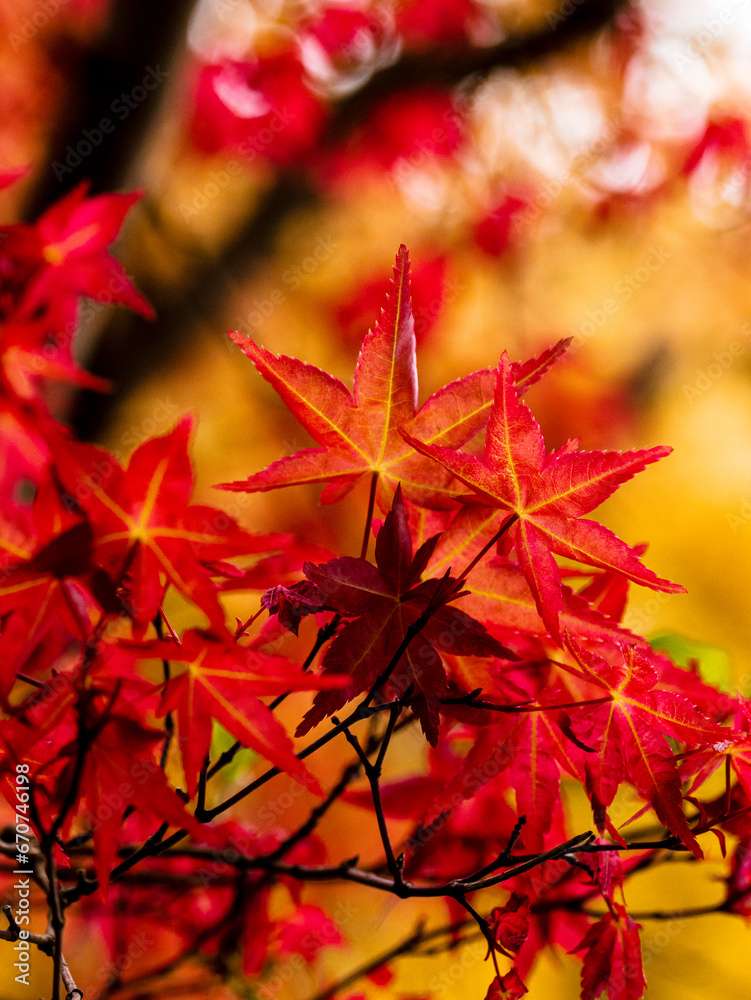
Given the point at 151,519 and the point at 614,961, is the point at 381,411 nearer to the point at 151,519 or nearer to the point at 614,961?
the point at 151,519

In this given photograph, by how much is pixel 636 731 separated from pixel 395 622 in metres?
0.17

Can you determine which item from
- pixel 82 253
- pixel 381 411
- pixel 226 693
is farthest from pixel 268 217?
pixel 226 693

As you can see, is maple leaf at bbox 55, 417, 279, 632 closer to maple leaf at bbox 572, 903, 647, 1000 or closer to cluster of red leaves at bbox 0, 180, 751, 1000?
cluster of red leaves at bbox 0, 180, 751, 1000

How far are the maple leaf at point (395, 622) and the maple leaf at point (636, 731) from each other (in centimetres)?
7

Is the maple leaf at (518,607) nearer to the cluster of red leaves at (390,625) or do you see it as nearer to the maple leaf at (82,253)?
the cluster of red leaves at (390,625)

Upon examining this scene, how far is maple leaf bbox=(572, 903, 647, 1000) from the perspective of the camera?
0.51 m

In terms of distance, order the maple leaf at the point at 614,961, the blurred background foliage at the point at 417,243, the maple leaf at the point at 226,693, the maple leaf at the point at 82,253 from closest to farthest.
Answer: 1. the maple leaf at the point at 226,693
2. the maple leaf at the point at 614,961
3. the maple leaf at the point at 82,253
4. the blurred background foliage at the point at 417,243

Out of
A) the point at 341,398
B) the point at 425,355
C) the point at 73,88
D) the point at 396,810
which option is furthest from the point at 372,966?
the point at 425,355

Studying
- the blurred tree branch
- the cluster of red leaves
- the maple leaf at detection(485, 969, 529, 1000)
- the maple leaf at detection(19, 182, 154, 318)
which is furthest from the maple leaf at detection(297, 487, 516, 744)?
the blurred tree branch

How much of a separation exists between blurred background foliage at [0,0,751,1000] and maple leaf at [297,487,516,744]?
41 cm

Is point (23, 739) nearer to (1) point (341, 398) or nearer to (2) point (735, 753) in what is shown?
(1) point (341, 398)

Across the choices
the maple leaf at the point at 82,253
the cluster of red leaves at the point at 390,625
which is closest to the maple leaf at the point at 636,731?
the cluster of red leaves at the point at 390,625

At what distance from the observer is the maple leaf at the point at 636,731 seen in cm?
45

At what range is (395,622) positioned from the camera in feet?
1.49
